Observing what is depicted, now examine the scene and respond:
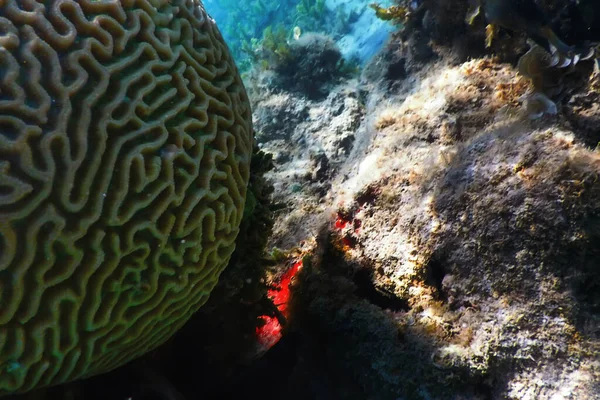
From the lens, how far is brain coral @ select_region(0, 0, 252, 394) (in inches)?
76.9

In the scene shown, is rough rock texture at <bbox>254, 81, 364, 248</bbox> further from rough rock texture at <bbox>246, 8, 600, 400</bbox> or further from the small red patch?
rough rock texture at <bbox>246, 8, 600, 400</bbox>

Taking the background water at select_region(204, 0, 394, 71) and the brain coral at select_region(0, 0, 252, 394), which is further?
the background water at select_region(204, 0, 394, 71)

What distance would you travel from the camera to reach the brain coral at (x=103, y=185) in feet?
6.41

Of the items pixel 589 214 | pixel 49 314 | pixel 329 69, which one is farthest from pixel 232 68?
pixel 329 69

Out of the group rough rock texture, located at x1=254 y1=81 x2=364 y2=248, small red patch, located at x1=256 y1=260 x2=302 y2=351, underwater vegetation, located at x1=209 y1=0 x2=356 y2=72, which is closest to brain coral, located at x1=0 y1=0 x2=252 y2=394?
small red patch, located at x1=256 y1=260 x2=302 y2=351

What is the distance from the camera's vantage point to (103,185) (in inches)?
83.1

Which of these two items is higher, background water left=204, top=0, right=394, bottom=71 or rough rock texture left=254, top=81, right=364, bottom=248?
background water left=204, top=0, right=394, bottom=71

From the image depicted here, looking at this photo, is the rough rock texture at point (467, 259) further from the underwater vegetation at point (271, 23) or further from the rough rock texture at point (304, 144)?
the underwater vegetation at point (271, 23)

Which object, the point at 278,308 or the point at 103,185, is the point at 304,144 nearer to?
the point at 278,308

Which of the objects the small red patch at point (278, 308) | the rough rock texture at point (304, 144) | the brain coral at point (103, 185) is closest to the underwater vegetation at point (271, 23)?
the rough rock texture at point (304, 144)

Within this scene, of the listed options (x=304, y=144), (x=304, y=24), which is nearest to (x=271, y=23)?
(x=304, y=24)

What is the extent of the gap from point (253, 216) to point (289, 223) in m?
1.34

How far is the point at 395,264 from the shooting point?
2.84 meters

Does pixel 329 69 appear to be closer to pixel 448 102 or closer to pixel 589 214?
pixel 448 102
